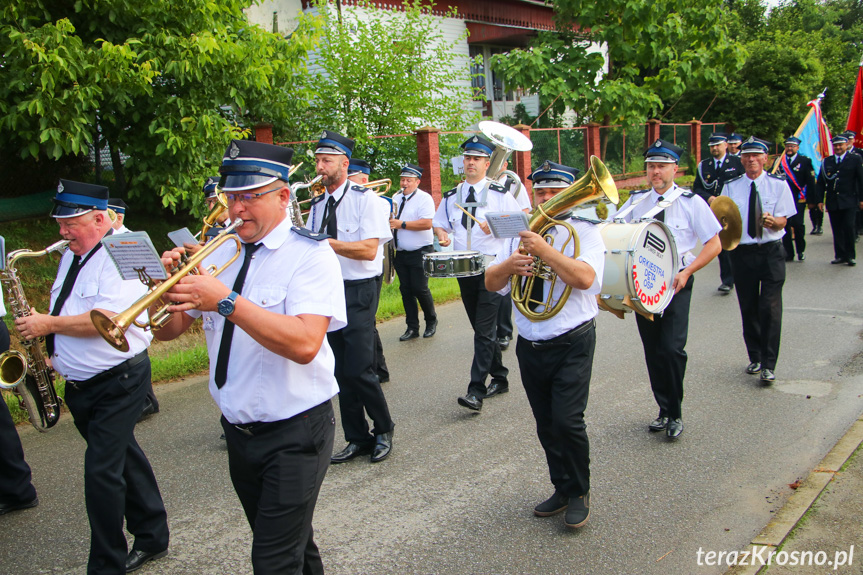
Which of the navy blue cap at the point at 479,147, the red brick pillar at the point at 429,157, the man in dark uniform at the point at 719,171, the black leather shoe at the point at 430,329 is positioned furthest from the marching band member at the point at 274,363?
the red brick pillar at the point at 429,157

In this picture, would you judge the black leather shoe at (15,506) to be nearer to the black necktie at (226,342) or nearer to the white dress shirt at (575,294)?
the black necktie at (226,342)

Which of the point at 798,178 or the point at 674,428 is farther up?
the point at 798,178

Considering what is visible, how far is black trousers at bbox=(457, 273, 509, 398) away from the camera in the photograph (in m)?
6.14

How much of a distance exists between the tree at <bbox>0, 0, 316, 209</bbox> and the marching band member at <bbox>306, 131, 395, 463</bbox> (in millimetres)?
4050

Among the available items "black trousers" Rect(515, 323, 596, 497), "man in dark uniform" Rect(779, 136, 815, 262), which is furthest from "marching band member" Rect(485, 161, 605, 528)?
"man in dark uniform" Rect(779, 136, 815, 262)

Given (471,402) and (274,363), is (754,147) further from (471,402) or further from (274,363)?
(274,363)

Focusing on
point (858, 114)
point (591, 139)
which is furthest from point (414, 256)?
point (591, 139)

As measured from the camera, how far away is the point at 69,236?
12.9ft

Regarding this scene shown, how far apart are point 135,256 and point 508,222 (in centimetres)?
192

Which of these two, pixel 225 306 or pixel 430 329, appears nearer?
pixel 225 306

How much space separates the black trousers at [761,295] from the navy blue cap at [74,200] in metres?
5.50

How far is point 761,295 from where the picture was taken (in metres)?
6.66

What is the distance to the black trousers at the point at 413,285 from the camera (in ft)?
29.1

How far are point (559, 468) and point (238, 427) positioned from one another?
2.06 metres
